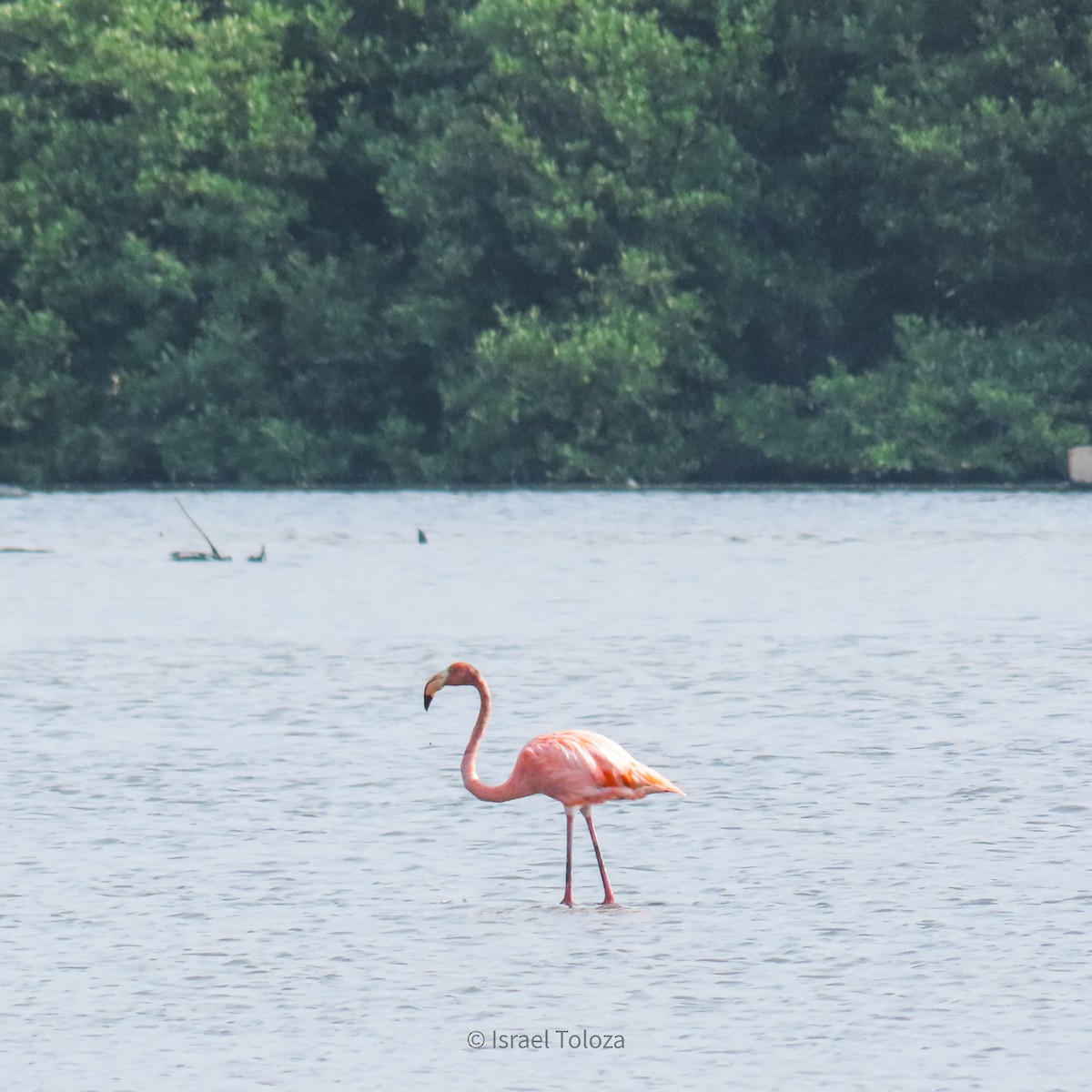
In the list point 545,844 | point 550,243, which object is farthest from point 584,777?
point 550,243

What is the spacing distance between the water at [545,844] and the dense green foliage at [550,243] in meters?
19.2

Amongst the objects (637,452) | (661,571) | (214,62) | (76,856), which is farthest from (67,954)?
(214,62)

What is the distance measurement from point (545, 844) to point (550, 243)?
1402 inches

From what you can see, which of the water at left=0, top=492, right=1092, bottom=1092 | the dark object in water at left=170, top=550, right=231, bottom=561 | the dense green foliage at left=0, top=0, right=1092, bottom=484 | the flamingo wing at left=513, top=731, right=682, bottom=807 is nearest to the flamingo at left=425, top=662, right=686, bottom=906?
the flamingo wing at left=513, top=731, right=682, bottom=807

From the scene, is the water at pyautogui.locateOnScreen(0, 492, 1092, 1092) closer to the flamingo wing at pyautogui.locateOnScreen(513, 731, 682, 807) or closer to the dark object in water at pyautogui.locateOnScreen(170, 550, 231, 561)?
the flamingo wing at pyautogui.locateOnScreen(513, 731, 682, 807)

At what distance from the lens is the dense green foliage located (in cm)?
4759

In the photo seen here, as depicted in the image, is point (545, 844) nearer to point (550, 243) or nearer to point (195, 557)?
point (195, 557)

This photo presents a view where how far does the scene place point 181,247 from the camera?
168 ft

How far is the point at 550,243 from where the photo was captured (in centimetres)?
4847

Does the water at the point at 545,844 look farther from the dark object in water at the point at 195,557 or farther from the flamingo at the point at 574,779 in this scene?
the dark object in water at the point at 195,557

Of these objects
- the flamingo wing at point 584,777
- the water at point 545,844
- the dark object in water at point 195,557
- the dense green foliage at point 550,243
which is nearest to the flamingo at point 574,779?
the flamingo wing at point 584,777

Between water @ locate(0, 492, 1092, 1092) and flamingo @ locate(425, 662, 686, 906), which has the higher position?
flamingo @ locate(425, 662, 686, 906)

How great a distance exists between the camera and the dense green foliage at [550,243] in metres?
47.6

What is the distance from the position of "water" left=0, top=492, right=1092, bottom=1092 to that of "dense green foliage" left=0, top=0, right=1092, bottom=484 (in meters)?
19.2
